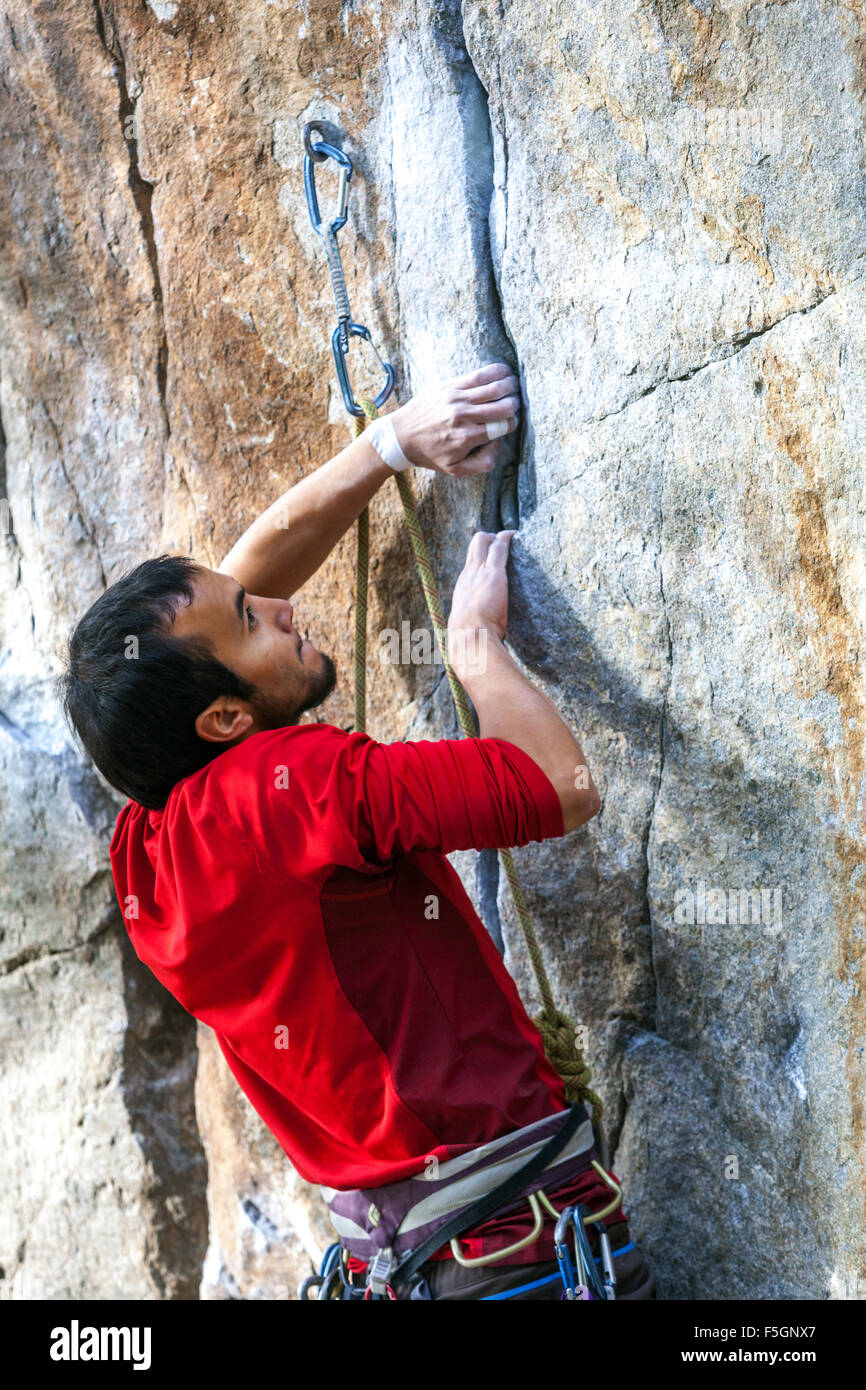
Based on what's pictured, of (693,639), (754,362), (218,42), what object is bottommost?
(693,639)

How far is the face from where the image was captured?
5.78 ft

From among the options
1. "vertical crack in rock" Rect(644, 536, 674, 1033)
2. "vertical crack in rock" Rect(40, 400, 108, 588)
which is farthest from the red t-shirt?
"vertical crack in rock" Rect(40, 400, 108, 588)

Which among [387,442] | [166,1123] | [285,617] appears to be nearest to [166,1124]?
[166,1123]

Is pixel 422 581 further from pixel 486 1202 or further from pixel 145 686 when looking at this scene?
pixel 486 1202

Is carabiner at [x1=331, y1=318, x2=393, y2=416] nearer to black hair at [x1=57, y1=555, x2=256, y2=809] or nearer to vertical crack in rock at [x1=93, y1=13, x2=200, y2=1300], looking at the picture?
black hair at [x1=57, y1=555, x2=256, y2=809]

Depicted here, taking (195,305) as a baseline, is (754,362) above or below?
below

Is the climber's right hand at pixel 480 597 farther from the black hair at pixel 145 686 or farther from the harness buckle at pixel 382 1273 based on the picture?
the harness buckle at pixel 382 1273

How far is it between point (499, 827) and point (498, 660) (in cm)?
32

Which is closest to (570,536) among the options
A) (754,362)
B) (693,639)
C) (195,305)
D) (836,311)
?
(693,639)

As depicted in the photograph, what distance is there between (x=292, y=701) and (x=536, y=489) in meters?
0.58

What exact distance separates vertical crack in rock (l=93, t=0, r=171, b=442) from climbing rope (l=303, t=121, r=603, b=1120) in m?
0.50

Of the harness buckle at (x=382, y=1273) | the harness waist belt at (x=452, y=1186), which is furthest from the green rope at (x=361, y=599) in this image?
the harness buckle at (x=382, y=1273)
